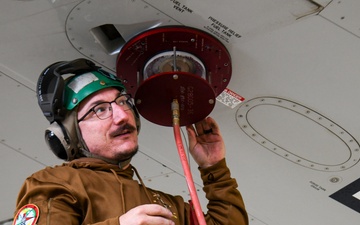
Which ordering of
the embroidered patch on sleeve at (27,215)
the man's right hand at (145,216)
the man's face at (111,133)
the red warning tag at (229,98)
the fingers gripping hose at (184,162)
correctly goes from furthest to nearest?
the red warning tag at (229,98) < the man's face at (111,133) < the fingers gripping hose at (184,162) < the embroidered patch on sleeve at (27,215) < the man's right hand at (145,216)

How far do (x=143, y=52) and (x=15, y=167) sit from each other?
120 centimetres

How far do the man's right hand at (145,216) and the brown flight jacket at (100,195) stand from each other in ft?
0.18

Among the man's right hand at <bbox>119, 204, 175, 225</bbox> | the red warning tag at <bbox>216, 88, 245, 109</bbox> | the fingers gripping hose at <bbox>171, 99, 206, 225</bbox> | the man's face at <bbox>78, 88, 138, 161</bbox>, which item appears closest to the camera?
the man's right hand at <bbox>119, 204, 175, 225</bbox>

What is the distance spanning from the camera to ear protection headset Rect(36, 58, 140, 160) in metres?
3.37

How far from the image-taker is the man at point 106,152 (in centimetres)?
306

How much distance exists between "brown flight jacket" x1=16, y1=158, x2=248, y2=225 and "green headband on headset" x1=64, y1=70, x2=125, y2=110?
29 centimetres

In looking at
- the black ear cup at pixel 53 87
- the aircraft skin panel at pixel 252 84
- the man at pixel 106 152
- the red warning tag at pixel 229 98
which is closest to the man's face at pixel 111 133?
the man at pixel 106 152

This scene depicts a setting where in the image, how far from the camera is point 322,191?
14.0 ft

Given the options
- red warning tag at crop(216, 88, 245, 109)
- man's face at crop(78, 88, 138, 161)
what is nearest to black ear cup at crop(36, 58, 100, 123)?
man's face at crop(78, 88, 138, 161)

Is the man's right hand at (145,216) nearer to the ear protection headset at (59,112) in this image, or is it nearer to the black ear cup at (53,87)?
the ear protection headset at (59,112)

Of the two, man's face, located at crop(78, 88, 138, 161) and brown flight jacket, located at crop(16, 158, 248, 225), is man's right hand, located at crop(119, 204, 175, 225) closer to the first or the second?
brown flight jacket, located at crop(16, 158, 248, 225)

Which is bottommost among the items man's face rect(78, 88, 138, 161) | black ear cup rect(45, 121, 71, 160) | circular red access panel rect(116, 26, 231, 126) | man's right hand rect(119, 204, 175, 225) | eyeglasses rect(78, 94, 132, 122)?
man's right hand rect(119, 204, 175, 225)

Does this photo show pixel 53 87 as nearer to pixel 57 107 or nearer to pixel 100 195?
pixel 57 107

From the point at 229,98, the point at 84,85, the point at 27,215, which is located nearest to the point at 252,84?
the point at 229,98
